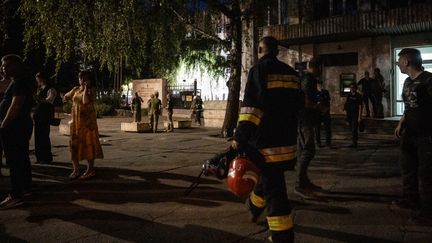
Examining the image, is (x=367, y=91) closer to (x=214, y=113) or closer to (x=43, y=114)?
(x=214, y=113)

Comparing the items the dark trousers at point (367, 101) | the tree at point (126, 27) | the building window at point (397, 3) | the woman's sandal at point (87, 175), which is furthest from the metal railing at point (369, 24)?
the woman's sandal at point (87, 175)

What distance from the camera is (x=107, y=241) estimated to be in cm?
436

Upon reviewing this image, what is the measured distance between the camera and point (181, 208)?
5547 mm


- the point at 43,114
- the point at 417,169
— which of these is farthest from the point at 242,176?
the point at 43,114

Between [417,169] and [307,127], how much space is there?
4.87ft

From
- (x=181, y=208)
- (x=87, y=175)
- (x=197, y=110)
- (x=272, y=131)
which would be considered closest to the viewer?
(x=272, y=131)

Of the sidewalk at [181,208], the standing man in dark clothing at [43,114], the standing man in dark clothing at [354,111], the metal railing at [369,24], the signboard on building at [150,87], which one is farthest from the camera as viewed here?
the signboard on building at [150,87]

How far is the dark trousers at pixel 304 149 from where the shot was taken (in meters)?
5.88

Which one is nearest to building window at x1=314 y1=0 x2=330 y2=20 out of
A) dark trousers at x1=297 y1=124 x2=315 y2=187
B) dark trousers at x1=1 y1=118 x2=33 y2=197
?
dark trousers at x1=297 y1=124 x2=315 y2=187

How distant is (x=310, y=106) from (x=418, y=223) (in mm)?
2076

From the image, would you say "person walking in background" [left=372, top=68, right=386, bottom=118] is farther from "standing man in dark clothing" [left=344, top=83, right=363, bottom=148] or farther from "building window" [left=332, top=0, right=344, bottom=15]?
"standing man in dark clothing" [left=344, top=83, right=363, bottom=148]

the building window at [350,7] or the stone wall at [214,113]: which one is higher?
the building window at [350,7]

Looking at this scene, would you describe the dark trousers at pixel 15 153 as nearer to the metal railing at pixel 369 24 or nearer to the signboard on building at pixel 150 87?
the metal railing at pixel 369 24

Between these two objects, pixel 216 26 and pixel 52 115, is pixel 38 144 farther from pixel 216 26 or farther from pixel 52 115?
pixel 216 26
